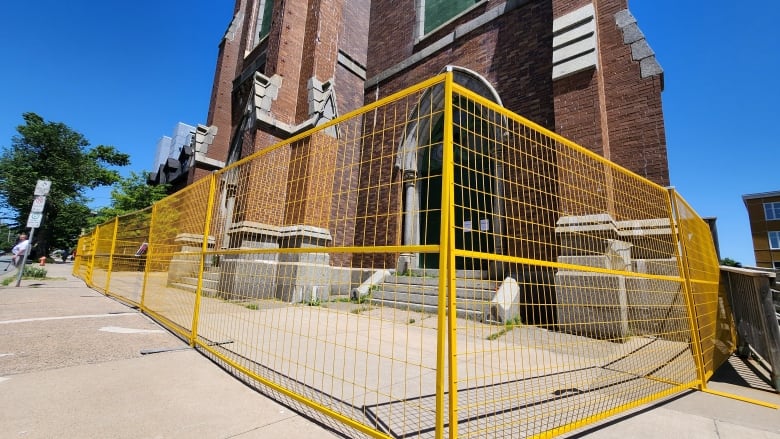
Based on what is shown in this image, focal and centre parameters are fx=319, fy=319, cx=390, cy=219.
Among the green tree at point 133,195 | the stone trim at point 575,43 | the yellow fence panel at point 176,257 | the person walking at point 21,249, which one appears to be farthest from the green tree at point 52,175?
the stone trim at point 575,43

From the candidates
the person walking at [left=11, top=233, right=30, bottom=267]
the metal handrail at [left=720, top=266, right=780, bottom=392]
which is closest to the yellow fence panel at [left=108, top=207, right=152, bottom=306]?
the person walking at [left=11, top=233, right=30, bottom=267]

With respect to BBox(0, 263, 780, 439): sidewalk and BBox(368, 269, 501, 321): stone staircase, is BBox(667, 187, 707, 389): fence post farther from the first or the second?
BBox(368, 269, 501, 321): stone staircase

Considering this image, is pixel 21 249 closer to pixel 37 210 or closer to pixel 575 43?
pixel 37 210

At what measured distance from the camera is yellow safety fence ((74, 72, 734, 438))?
2.01 metres

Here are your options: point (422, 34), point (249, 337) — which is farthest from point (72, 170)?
point (249, 337)

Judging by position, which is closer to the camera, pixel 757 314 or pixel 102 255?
pixel 757 314

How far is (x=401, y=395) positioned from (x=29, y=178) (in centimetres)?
3808

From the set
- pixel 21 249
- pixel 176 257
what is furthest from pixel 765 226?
pixel 21 249

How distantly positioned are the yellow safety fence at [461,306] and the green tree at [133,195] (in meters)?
15.2

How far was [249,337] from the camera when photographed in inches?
164

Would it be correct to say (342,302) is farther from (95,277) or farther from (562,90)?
(95,277)

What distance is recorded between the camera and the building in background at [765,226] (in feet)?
107

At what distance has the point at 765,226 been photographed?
3341 centimetres

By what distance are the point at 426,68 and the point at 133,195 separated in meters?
21.4
